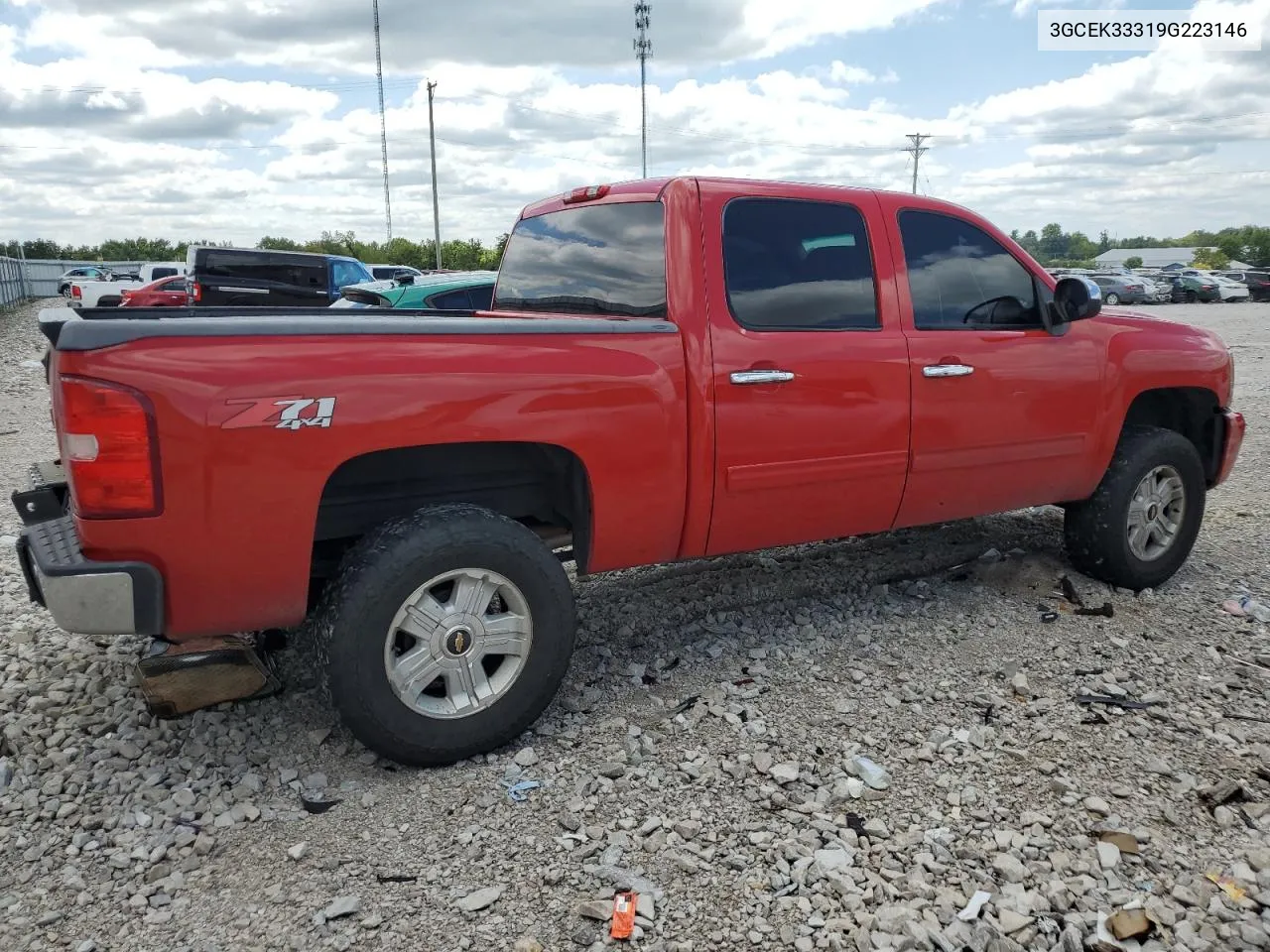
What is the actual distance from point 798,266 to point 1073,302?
1.48 meters

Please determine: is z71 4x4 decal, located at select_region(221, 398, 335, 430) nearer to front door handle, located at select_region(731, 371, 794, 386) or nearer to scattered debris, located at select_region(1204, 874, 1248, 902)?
front door handle, located at select_region(731, 371, 794, 386)

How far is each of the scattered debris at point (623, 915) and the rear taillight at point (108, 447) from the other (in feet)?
5.65

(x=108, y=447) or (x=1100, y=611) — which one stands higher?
(x=108, y=447)

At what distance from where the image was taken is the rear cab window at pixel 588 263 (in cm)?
379

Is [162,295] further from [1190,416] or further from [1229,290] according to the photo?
[1229,290]

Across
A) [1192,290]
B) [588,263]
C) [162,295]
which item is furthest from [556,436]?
[1192,290]

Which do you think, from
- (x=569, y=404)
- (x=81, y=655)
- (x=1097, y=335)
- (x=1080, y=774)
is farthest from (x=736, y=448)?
(x=81, y=655)

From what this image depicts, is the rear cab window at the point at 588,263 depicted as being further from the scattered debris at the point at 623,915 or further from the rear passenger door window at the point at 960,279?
the scattered debris at the point at 623,915

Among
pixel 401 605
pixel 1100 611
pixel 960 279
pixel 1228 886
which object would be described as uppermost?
pixel 960 279

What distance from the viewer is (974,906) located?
2605mm

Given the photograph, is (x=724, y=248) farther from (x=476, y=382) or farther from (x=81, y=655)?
(x=81, y=655)

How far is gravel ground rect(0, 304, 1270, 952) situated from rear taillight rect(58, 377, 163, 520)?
108 centimetres

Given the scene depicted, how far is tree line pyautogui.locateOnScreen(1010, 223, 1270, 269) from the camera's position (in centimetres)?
7875

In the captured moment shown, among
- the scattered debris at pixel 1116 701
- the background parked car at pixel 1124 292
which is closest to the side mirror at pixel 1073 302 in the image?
the scattered debris at pixel 1116 701
